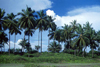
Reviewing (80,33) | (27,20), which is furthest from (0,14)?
(80,33)

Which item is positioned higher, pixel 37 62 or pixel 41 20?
pixel 41 20

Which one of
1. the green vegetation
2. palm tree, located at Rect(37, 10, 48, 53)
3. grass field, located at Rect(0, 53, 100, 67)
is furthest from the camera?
palm tree, located at Rect(37, 10, 48, 53)

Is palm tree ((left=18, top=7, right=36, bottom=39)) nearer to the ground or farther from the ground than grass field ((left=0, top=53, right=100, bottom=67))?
farther from the ground

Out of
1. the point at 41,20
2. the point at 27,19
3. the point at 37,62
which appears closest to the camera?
the point at 37,62

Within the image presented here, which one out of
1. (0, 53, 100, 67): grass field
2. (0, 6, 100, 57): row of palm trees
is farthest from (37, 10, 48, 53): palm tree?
(0, 53, 100, 67): grass field

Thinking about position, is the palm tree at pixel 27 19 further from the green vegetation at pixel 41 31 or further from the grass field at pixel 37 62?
the grass field at pixel 37 62

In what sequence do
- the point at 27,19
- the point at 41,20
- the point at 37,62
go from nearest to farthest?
the point at 37,62 < the point at 27,19 < the point at 41,20

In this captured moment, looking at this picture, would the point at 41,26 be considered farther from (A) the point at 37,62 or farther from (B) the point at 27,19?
(A) the point at 37,62

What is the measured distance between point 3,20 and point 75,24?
32.7 meters

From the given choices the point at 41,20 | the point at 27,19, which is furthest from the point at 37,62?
the point at 41,20

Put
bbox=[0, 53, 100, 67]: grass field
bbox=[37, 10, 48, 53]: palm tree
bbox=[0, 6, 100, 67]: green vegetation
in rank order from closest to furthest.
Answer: bbox=[0, 53, 100, 67]: grass field
bbox=[0, 6, 100, 67]: green vegetation
bbox=[37, 10, 48, 53]: palm tree

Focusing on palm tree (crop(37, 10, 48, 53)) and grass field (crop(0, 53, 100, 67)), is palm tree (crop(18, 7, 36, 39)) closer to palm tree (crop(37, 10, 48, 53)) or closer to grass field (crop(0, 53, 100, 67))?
palm tree (crop(37, 10, 48, 53))

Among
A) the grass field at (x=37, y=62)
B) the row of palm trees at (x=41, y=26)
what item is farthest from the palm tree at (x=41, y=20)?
the grass field at (x=37, y=62)

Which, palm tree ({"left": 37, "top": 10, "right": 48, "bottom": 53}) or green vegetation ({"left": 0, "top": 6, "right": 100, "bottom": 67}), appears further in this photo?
palm tree ({"left": 37, "top": 10, "right": 48, "bottom": 53})
